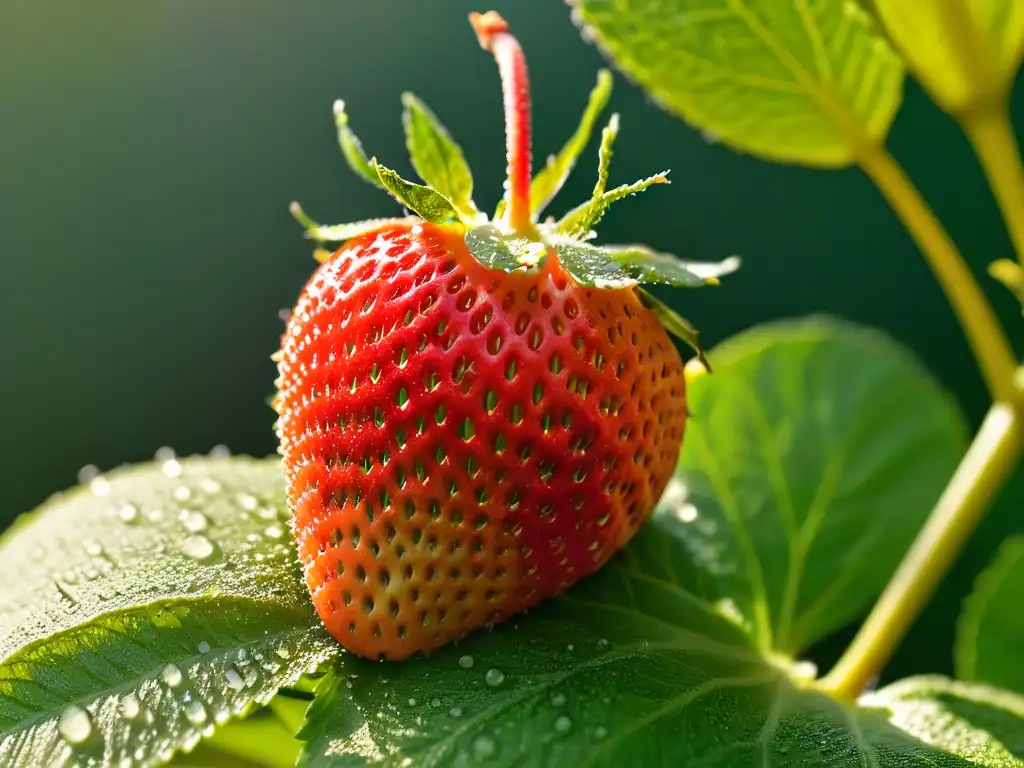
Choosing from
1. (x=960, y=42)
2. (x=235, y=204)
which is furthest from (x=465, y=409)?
(x=235, y=204)

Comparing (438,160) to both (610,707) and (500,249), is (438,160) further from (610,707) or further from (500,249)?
(610,707)

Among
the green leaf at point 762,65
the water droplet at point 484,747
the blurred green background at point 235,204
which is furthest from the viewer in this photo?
the blurred green background at point 235,204

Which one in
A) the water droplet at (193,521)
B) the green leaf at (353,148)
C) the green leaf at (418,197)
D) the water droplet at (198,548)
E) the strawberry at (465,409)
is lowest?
the water droplet at (193,521)

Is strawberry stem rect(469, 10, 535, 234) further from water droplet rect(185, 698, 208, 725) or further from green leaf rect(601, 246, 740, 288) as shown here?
water droplet rect(185, 698, 208, 725)

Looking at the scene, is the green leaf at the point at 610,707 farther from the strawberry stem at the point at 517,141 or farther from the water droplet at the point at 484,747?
the strawberry stem at the point at 517,141

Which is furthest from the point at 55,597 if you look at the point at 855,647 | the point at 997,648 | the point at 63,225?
the point at 63,225

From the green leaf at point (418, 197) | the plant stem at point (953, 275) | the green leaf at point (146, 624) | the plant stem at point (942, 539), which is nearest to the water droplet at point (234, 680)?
the green leaf at point (146, 624)

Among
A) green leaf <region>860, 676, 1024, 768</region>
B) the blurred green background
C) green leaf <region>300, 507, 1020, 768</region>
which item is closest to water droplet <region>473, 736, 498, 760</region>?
green leaf <region>300, 507, 1020, 768</region>
